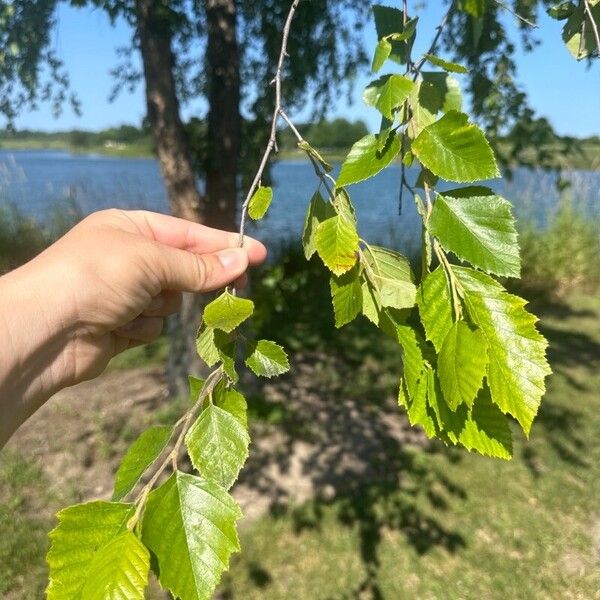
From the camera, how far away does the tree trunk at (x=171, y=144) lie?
3342mm

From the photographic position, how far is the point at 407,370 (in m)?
0.66

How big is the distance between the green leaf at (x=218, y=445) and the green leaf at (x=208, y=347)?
2.5 inches

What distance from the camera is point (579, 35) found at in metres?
1.15

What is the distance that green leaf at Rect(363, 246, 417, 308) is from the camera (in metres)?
0.70

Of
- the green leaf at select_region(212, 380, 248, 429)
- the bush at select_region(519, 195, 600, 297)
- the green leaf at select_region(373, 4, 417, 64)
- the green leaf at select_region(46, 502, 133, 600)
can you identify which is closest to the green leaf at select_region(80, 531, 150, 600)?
the green leaf at select_region(46, 502, 133, 600)

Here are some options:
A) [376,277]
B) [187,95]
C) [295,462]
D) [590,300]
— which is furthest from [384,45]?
[590,300]

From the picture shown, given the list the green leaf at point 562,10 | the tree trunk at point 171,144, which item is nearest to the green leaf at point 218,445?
the green leaf at point 562,10

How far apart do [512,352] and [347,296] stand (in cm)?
24

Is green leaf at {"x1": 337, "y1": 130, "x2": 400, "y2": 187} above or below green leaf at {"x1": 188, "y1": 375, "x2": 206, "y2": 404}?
above

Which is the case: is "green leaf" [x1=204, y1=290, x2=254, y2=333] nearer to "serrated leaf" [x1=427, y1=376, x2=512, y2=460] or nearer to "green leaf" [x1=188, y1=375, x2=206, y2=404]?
"green leaf" [x1=188, y1=375, x2=206, y2=404]

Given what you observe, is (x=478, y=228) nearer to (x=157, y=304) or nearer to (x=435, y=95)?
(x=435, y=95)

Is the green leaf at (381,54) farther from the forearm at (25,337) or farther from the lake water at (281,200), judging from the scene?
the lake water at (281,200)

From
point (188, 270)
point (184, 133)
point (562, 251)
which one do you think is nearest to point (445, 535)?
point (188, 270)

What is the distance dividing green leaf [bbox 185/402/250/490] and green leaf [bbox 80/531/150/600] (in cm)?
10
